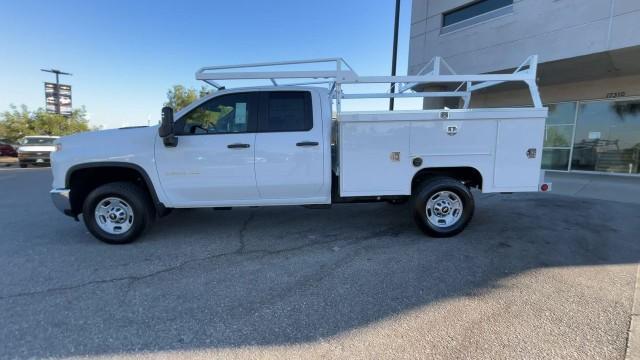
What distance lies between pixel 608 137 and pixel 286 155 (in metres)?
12.3

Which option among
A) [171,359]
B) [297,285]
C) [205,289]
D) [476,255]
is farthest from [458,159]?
[171,359]

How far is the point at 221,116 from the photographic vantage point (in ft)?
14.6

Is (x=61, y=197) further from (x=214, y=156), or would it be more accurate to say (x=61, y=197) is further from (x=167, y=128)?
(x=214, y=156)

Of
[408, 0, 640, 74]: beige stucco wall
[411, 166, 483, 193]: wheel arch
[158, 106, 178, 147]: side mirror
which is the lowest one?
[411, 166, 483, 193]: wheel arch

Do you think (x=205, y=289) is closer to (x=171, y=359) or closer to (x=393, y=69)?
(x=171, y=359)

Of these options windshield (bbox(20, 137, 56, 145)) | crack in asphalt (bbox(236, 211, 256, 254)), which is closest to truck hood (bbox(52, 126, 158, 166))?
crack in asphalt (bbox(236, 211, 256, 254))

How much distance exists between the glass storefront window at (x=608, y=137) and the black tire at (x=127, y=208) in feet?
45.4

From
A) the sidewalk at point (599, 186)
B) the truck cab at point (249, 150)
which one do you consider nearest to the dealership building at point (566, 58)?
the sidewalk at point (599, 186)

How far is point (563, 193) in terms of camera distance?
8.41 meters

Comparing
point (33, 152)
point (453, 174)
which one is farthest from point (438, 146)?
point (33, 152)

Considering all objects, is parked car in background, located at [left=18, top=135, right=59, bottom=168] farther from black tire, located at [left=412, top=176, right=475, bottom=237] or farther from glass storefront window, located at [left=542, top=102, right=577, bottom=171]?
glass storefront window, located at [left=542, top=102, right=577, bottom=171]

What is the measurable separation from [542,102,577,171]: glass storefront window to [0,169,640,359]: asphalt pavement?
26.1ft

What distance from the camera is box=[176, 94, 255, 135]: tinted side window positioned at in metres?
4.37

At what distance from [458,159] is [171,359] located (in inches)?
153
